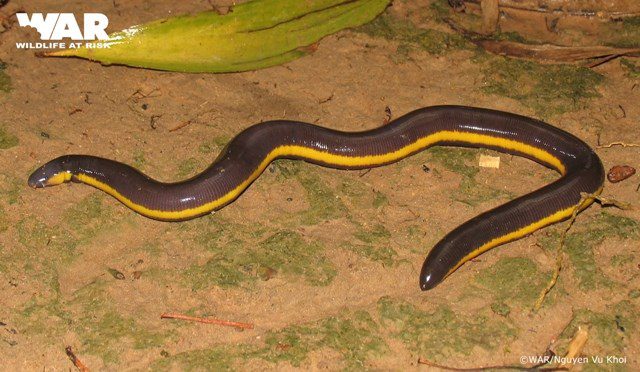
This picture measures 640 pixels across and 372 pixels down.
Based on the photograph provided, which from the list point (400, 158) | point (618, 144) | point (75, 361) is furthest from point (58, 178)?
point (618, 144)

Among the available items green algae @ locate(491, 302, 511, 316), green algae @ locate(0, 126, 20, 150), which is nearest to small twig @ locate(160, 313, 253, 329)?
green algae @ locate(491, 302, 511, 316)

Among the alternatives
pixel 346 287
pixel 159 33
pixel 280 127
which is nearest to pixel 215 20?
pixel 159 33

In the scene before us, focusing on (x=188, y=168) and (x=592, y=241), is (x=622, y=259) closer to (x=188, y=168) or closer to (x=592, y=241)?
(x=592, y=241)

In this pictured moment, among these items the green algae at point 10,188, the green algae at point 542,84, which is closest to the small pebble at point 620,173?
the green algae at point 542,84

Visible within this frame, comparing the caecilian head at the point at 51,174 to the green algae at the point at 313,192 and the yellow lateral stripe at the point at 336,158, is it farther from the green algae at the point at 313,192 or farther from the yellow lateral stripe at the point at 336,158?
the green algae at the point at 313,192

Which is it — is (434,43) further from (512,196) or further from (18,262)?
(18,262)

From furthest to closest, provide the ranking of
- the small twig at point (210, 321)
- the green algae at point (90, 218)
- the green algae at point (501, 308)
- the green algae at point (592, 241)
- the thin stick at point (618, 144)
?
1. the thin stick at point (618, 144)
2. the green algae at point (90, 218)
3. the green algae at point (592, 241)
4. the green algae at point (501, 308)
5. the small twig at point (210, 321)

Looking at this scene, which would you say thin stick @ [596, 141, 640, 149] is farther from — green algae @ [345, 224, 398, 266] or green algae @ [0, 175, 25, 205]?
green algae @ [0, 175, 25, 205]
